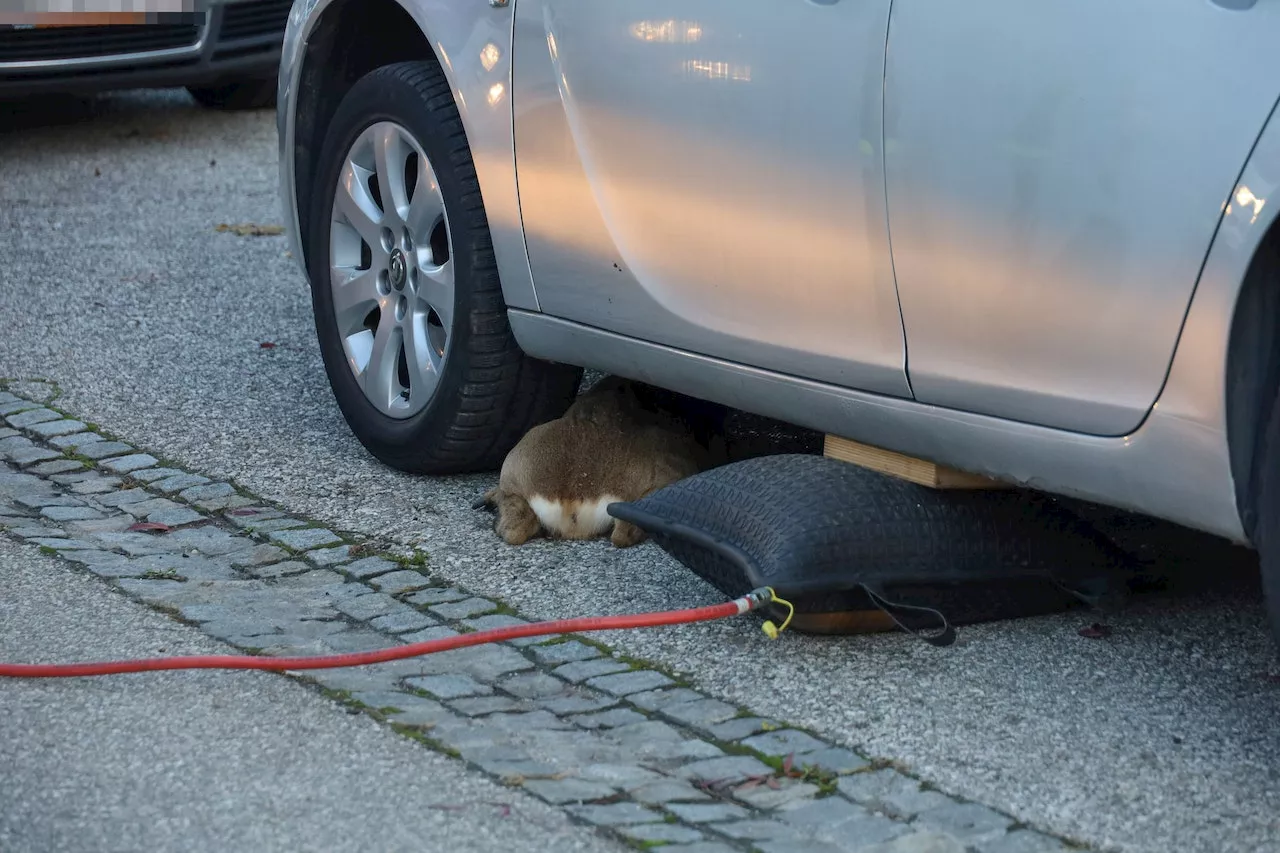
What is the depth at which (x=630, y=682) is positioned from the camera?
124 inches

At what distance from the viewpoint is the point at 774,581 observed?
10.2 ft

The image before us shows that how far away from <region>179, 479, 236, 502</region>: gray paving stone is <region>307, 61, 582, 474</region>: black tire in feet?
1.17

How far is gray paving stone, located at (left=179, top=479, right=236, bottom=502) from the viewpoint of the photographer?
4215mm

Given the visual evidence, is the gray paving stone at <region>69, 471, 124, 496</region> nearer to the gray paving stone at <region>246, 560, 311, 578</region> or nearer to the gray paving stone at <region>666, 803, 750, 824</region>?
the gray paving stone at <region>246, 560, 311, 578</region>

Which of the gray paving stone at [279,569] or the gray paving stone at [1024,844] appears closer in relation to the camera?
the gray paving stone at [1024,844]

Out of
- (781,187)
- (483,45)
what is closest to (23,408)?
(483,45)

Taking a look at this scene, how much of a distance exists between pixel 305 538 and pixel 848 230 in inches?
60.9

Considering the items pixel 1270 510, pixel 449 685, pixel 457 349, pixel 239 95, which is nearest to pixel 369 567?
pixel 457 349

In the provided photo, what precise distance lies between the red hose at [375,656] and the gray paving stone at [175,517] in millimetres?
886

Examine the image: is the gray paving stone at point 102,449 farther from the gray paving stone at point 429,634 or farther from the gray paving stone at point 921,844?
the gray paving stone at point 921,844

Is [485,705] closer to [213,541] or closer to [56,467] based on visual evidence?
[213,541]

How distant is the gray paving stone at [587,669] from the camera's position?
3.17m

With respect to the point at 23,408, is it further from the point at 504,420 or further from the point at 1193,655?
the point at 1193,655

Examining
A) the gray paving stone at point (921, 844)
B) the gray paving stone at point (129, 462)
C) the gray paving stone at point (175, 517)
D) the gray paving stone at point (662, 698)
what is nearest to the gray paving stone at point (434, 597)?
the gray paving stone at point (662, 698)
